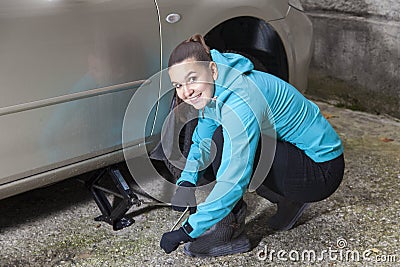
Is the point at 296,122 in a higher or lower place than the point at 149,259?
higher

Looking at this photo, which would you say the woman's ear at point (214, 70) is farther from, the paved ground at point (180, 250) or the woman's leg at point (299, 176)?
the paved ground at point (180, 250)

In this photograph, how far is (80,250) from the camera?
2691 millimetres

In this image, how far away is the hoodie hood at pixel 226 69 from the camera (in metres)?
2.37

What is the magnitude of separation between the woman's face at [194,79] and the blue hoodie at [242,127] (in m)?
0.03

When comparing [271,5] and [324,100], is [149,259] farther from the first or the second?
[324,100]

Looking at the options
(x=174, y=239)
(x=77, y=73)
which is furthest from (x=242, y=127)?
(x=77, y=73)

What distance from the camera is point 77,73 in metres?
2.55

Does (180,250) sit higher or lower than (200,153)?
lower

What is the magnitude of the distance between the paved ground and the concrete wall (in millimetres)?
1262

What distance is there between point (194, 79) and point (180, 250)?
79cm

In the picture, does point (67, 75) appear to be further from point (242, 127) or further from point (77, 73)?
point (242, 127)

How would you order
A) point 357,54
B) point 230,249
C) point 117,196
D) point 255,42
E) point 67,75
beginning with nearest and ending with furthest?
1. point 67,75
2. point 230,249
3. point 117,196
4. point 255,42
5. point 357,54

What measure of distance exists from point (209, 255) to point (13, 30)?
1.21 m

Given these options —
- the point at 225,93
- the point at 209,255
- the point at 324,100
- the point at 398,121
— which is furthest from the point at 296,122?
the point at 324,100
